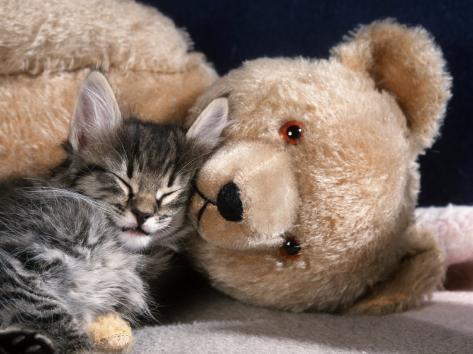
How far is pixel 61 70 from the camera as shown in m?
1.38

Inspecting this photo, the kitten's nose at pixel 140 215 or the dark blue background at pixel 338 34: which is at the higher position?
the dark blue background at pixel 338 34

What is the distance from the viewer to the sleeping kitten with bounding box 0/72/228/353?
1.04 meters

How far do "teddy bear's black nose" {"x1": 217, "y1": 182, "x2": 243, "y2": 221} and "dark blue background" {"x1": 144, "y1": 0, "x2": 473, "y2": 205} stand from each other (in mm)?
793

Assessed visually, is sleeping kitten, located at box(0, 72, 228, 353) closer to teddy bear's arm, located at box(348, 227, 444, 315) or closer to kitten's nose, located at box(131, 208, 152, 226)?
kitten's nose, located at box(131, 208, 152, 226)

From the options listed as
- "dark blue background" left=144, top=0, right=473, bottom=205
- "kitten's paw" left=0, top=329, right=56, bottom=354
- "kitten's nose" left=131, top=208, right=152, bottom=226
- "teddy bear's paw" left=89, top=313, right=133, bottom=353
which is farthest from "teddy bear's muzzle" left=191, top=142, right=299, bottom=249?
"dark blue background" left=144, top=0, right=473, bottom=205

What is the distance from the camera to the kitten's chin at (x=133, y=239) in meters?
1.18

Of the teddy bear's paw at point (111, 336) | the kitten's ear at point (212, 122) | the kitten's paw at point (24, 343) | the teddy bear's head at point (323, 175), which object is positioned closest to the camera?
the kitten's paw at point (24, 343)

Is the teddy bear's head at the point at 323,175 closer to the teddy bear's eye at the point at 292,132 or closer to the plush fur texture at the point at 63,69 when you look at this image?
the teddy bear's eye at the point at 292,132

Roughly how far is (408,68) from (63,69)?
2.44 feet

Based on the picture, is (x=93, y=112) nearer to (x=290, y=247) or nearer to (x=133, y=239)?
(x=133, y=239)

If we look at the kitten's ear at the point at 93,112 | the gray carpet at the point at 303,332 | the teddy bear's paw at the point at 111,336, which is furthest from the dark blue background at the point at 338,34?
the teddy bear's paw at the point at 111,336

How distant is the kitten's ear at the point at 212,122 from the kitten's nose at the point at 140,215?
20cm

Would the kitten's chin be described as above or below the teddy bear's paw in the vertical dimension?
above

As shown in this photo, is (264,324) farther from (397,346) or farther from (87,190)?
(87,190)
